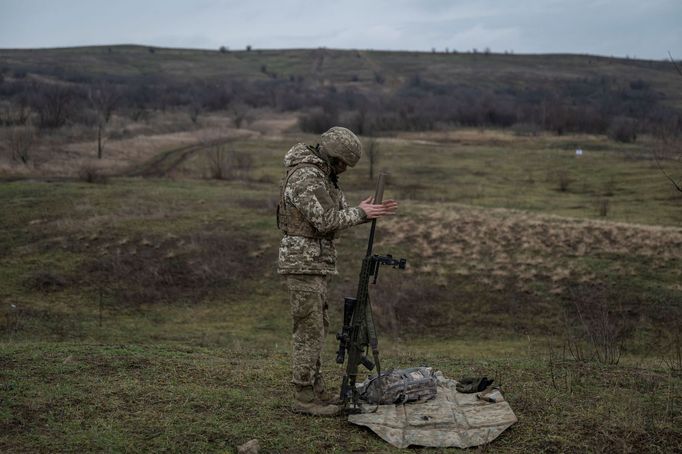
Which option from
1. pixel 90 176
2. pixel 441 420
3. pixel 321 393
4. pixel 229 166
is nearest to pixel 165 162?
pixel 229 166

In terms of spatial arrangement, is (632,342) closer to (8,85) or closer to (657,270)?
(657,270)

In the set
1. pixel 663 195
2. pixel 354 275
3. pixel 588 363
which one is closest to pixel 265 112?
pixel 663 195

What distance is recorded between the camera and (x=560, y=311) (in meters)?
20.1

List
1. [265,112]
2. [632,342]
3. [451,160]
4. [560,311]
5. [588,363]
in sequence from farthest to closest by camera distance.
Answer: [265,112], [451,160], [560,311], [632,342], [588,363]

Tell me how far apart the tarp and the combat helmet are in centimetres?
266

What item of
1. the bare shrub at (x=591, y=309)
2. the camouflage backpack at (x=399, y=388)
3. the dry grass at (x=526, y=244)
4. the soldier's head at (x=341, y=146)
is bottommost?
the bare shrub at (x=591, y=309)

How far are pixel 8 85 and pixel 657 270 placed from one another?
93.6m

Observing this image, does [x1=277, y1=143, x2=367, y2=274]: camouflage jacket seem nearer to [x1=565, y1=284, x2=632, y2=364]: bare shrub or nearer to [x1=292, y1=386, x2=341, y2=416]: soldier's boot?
[x1=292, y1=386, x2=341, y2=416]: soldier's boot

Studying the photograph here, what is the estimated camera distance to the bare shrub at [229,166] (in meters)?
41.5

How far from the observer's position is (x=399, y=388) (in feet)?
25.5

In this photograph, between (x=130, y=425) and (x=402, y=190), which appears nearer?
(x=130, y=425)

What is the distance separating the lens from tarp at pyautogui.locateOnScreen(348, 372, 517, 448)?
23.1 ft

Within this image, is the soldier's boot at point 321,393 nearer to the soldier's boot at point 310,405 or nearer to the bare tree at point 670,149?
the soldier's boot at point 310,405

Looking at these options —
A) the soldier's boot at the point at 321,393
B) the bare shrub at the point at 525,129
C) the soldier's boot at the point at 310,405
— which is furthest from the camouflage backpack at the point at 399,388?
the bare shrub at the point at 525,129
